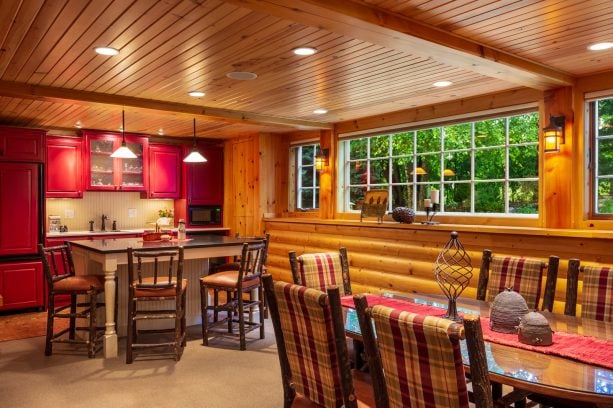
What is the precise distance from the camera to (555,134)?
4.07 metres

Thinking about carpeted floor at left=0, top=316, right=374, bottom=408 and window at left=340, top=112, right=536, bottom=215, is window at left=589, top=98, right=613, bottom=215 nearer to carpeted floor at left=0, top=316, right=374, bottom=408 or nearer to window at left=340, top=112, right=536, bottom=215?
window at left=340, top=112, right=536, bottom=215

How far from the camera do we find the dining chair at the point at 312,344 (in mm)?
1845

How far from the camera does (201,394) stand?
10.9 ft

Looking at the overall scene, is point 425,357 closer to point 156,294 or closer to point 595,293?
point 595,293

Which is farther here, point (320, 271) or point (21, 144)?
point (21, 144)

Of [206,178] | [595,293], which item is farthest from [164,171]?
[595,293]

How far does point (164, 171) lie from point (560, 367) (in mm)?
6629

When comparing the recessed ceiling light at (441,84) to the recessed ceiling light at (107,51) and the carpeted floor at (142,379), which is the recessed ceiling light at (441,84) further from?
the carpeted floor at (142,379)

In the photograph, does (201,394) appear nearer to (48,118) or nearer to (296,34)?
(296,34)

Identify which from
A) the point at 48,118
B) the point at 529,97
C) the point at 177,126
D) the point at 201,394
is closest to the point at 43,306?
the point at 48,118

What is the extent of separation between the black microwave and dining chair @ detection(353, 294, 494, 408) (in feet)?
20.7

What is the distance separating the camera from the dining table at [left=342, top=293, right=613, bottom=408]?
62.2 inches

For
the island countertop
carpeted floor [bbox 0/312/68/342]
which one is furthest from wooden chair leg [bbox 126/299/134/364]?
carpeted floor [bbox 0/312/68/342]

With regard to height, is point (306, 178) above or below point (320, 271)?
above
